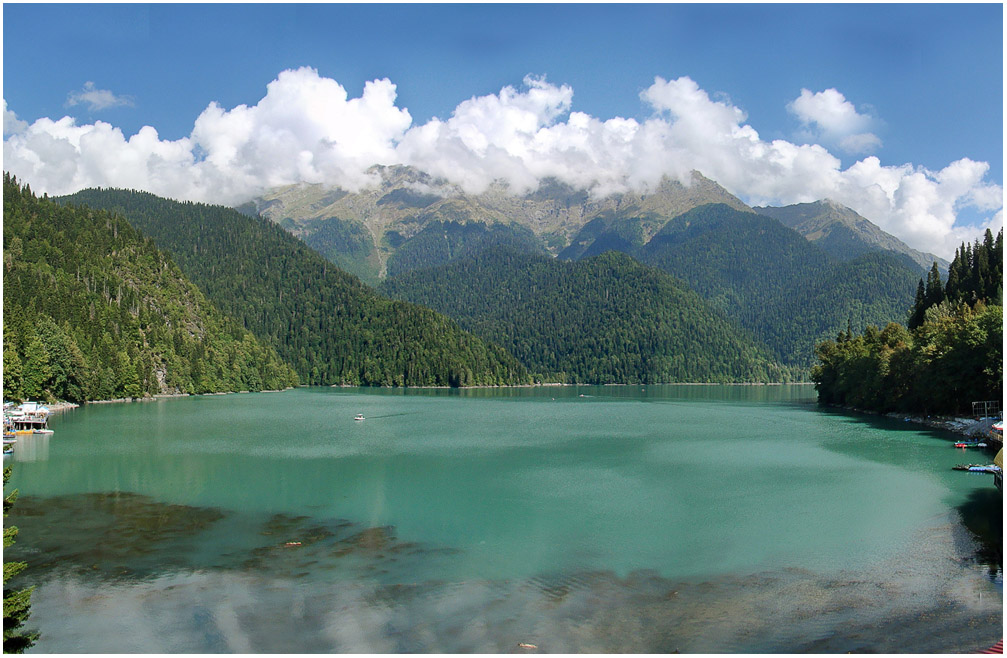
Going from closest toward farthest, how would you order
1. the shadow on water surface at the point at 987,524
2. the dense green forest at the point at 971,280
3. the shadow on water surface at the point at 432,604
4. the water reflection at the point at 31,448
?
the shadow on water surface at the point at 432,604
the shadow on water surface at the point at 987,524
the water reflection at the point at 31,448
the dense green forest at the point at 971,280

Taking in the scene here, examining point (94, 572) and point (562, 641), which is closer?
point (562, 641)

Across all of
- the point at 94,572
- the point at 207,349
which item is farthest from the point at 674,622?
the point at 207,349

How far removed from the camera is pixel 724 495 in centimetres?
4191

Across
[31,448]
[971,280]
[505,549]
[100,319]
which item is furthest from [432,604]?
[100,319]

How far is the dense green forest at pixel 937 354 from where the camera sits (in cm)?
7369

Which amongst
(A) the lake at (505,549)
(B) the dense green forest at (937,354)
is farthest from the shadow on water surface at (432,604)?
(B) the dense green forest at (937,354)

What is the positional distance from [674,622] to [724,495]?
21.7 m

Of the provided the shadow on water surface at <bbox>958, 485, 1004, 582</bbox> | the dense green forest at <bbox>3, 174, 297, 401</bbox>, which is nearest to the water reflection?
the dense green forest at <bbox>3, 174, 297, 401</bbox>

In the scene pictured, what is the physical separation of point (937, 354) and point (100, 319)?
129 meters

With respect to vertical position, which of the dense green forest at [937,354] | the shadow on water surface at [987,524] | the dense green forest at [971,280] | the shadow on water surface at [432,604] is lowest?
the shadow on water surface at [432,604]

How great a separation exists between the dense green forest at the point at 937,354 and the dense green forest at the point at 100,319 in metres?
96.9

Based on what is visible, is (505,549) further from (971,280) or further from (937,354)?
(971,280)

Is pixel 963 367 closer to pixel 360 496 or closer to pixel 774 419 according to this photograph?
pixel 774 419

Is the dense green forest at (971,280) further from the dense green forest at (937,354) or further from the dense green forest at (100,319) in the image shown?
the dense green forest at (100,319)
